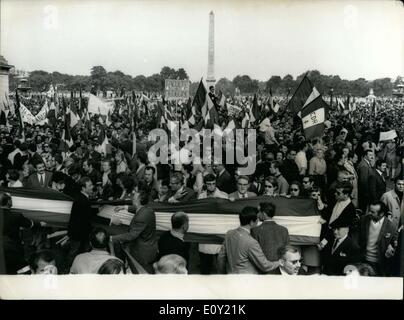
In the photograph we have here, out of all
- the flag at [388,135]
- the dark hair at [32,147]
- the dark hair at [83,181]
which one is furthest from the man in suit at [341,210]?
the dark hair at [32,147]

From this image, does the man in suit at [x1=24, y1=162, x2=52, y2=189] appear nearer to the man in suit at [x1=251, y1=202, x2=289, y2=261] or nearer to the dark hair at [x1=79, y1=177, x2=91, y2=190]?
the dark hair at [x1=79, y1=177, x2=91, y2=190]

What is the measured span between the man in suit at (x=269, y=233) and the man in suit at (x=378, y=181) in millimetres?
1151

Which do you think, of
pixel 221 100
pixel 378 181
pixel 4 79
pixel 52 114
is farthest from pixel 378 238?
pixel 4 79

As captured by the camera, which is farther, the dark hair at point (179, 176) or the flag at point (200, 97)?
the flag at point (200, 97)

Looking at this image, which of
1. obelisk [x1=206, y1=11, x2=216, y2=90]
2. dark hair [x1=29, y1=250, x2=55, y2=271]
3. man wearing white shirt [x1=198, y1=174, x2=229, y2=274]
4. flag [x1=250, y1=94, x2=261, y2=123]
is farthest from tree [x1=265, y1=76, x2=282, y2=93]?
dark hair [x1=29, y1=250, x2=55, y2=271]

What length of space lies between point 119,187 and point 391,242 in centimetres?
322

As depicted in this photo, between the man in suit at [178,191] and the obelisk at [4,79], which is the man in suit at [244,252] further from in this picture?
the obelisk at [4,79]

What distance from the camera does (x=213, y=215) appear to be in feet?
21.5

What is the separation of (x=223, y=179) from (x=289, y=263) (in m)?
1.22

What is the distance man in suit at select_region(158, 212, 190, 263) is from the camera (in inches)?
253

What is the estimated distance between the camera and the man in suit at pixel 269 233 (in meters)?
6.36

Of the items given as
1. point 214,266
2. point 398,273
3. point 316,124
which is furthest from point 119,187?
point 398,273

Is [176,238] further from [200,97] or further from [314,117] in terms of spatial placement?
[314,117]

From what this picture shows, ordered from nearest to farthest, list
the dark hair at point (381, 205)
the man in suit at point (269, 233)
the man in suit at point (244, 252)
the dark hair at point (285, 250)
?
the man in suit at point (244, 252), the man in suit at point (269, 233), the dark hair at point (285, 250), the dark hair at point (381, 205)
